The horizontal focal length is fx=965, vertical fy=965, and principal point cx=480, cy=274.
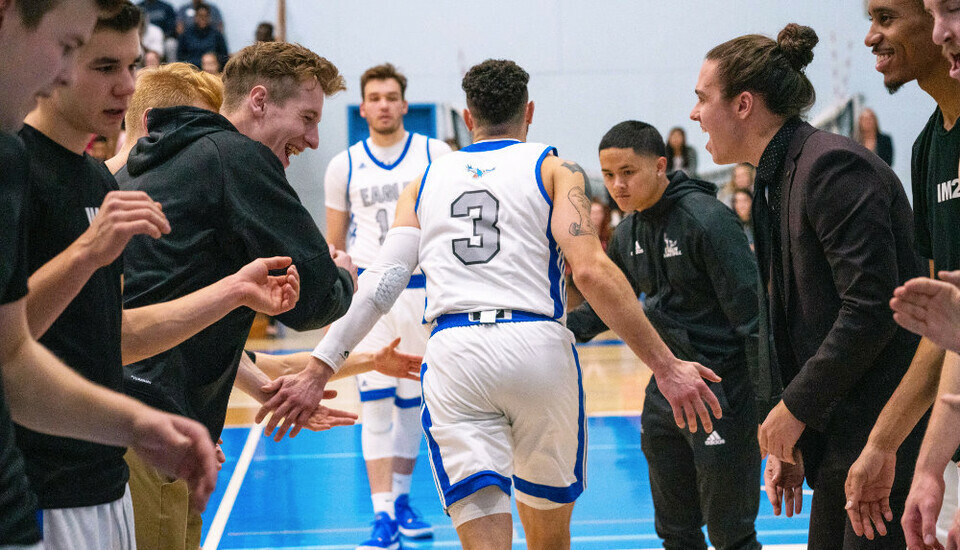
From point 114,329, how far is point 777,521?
4849 millimetres

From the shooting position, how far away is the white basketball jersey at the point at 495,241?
13.0 feet

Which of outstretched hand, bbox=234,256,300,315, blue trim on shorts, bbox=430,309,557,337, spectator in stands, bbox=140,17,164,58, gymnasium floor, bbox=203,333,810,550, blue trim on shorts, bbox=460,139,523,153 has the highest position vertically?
spectator in stands, bbox=140,17,164,58

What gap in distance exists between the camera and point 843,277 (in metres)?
3.05

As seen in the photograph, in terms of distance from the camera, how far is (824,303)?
10.5ft

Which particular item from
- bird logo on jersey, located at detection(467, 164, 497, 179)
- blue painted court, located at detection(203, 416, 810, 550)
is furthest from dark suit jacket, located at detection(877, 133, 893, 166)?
bird logo on jersey, located at detection(467, 164, 497, 179)

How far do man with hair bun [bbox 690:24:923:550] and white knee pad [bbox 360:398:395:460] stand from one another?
321 centimetres

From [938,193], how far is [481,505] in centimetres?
200

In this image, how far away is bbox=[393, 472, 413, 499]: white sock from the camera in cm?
616

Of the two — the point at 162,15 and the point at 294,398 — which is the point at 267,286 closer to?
the point at 294,398

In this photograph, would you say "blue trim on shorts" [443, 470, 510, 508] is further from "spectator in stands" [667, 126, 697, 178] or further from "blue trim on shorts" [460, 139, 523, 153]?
"spectator in stands" [667, 126, 697, 178]

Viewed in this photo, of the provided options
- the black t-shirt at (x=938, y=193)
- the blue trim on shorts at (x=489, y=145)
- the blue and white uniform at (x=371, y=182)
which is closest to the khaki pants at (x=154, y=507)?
the blue trim on shorts at (x=489, y=145)

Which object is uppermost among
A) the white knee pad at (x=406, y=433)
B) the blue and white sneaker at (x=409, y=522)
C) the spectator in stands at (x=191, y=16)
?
the spectator in stands at (x=191, y=16)

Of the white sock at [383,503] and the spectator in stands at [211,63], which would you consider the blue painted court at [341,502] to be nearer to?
the white sock at [383,503]

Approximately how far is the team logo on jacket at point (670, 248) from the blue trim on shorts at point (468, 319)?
1.04 meters
